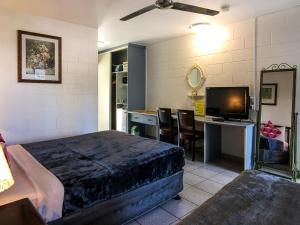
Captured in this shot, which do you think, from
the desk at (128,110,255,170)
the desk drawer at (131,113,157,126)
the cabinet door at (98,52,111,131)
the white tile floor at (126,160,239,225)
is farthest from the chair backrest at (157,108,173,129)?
the cabinet door at (98,52,111,131)

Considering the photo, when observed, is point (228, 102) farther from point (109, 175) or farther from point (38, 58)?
point (38, 58)

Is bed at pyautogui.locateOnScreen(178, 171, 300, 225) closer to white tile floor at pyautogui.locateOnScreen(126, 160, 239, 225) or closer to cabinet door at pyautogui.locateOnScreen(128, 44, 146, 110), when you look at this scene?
white tile floor at pyautogui.locateOnScreen(126, 160, 239, 225)

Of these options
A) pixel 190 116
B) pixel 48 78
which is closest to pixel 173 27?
pixel 190 116

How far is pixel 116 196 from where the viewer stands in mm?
1835

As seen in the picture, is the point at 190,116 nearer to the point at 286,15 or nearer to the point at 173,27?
the point at 173,27

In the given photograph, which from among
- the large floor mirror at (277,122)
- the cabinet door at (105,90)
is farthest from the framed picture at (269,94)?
the cabinet door at (105,90)

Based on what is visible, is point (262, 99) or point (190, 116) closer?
point (262, 99)

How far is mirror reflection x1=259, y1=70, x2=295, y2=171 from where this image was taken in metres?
3.12

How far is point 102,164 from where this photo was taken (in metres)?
1.92

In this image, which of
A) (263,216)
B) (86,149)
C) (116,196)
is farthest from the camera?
(86,149)

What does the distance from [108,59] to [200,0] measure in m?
3.60

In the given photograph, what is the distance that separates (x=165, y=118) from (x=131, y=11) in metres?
2.04

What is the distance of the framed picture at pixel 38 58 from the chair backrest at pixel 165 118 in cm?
197

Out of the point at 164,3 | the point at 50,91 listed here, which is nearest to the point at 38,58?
A: the point at 50,91
